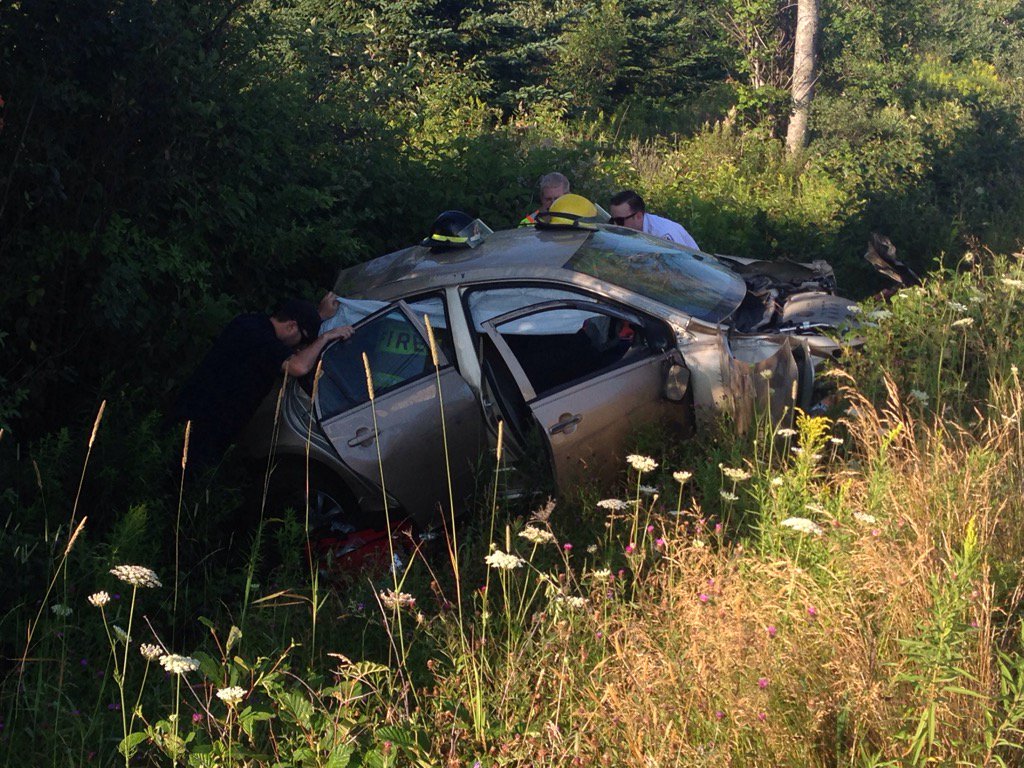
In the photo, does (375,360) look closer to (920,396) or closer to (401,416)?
(401,416)

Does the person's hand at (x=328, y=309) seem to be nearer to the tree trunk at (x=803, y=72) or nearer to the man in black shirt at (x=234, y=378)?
the man in black shirt at (x=234, y=378)

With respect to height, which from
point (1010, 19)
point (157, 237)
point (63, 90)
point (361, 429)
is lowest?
point (1010, 19)

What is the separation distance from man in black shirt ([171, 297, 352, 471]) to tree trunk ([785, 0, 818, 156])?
45.0 ft

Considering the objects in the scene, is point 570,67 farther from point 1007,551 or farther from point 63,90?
point 1007,551

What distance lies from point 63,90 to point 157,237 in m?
1.10

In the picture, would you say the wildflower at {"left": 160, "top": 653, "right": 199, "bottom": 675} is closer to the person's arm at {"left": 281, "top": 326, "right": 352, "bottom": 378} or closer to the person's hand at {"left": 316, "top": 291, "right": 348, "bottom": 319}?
the person's arm at {"left": 281, "top": 326, "right": 352, "bottom": 378}

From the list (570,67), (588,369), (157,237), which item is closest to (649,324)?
(588,369)

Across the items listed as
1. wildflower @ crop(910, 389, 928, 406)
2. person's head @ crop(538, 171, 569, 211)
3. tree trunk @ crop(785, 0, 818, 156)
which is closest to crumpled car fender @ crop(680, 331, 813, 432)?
wildflower @ crop(910, 389, 928, 406)

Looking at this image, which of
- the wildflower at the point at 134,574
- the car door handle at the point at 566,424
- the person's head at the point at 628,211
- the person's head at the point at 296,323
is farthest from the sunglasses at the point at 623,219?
the wildflower at the point at 134,574

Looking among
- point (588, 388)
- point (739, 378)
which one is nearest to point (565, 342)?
point (588, 388)

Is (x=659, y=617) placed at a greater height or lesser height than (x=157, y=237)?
lesser

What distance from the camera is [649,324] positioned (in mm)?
6336

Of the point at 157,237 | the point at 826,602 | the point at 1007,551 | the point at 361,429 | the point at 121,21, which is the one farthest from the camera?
the point at 157,237

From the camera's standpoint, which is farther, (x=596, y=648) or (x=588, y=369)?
(x=588, y=369)
